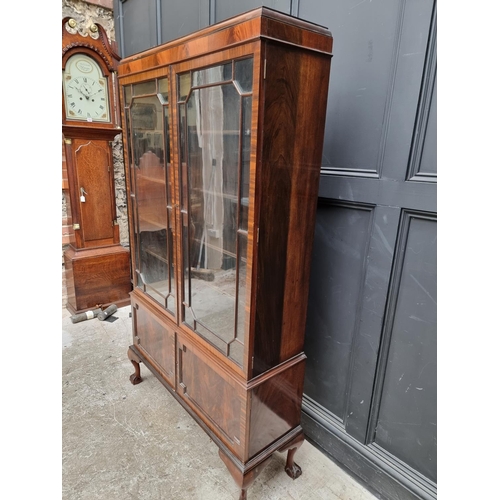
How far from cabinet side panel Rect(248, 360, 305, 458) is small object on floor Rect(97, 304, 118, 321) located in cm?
183

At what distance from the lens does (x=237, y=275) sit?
3.83 ft

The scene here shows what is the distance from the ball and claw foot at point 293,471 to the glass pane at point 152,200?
0.84 meters

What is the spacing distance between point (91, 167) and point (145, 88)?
1.32 m

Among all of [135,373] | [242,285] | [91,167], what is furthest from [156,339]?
[91,167]

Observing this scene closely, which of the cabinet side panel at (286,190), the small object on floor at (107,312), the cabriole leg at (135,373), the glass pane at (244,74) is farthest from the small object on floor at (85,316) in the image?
the glass pane at (244,74)

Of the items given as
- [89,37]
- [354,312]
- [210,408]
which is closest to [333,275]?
[354,312]

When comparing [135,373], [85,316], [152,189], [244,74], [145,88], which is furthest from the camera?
[85,316]

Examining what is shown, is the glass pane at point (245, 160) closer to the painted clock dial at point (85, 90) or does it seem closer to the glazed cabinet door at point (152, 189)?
the glazed cabinet door at point (152, 189)

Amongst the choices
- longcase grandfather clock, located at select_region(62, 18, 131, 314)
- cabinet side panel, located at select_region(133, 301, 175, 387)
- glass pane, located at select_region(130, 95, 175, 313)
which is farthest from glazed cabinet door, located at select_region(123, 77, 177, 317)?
longcase grandfather clock, located at select_region(62, 18, 131, 314)

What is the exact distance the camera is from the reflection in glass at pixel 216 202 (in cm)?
106

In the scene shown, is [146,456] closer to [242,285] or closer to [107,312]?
[242,285]

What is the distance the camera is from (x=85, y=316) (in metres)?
2.66

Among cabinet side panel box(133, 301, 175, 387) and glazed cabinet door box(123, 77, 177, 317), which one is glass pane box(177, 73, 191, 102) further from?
cabinet side panel box(133, 301, 175, 387)

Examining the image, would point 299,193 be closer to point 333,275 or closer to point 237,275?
point 237,275
